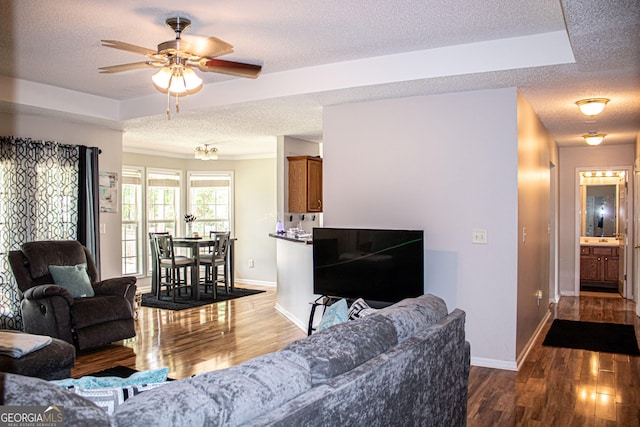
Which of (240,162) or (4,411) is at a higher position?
→ (240,162)

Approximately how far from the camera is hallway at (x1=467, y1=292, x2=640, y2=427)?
327 centimetres

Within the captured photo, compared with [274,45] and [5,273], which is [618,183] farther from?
[5,273]

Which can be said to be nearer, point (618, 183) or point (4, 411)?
point (4, 411)

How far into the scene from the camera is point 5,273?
5.08m

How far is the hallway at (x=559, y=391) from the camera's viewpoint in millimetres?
3268

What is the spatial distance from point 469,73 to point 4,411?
142 inches

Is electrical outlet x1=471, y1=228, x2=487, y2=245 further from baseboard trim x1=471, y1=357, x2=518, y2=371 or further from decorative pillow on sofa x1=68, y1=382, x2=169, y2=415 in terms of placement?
decorative pillow on sofa x1=68, y1=382, x2=169, y2=415

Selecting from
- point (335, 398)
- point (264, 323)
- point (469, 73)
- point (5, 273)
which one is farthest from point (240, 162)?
point (335, 398)

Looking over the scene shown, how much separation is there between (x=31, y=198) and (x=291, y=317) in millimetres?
3101

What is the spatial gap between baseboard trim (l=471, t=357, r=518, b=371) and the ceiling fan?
2949 millimetres

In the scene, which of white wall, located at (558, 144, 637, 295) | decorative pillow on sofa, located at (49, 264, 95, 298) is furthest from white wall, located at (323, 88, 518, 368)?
white wall, located at (558, 144, 637, 295)

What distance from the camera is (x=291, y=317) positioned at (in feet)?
20.1

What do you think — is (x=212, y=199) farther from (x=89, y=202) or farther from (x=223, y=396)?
(x=223, y=396)

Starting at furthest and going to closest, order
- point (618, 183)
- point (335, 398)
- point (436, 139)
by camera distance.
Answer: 1. point (618, 183)
2. point (436, 139)
3. point (335, 398)
